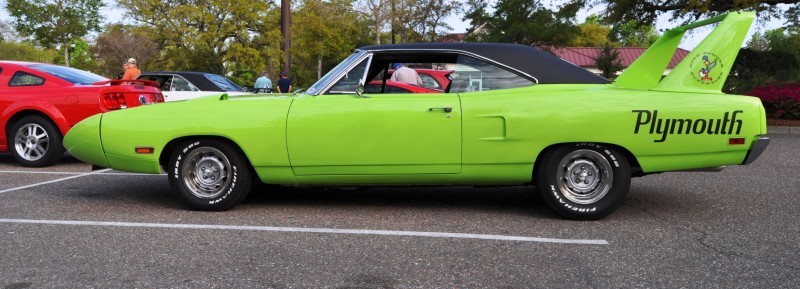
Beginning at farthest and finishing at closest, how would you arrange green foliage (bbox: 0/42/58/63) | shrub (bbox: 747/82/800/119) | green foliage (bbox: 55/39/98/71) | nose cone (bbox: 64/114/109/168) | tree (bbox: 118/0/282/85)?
green foliage (bbox: 0/42/58/63), green foliage (bbox: 55/39/98/71), tree (bbox: 118/0/282/85), shrub (bbox: 747/82/800/119), nose cone (bbox: 64/114/109/168)

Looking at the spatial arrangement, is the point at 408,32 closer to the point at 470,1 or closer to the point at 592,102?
the point at 470,1

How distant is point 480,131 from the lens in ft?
15.9

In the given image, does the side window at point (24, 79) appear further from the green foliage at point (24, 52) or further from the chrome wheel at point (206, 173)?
the green foliage at point (24, 52)

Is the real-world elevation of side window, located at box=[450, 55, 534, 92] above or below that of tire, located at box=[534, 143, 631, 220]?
above

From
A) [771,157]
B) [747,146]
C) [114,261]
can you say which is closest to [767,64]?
[771,157]

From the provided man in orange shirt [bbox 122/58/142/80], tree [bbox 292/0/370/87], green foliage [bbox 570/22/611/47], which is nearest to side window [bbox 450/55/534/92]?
man in orange shirt [bbox 122/58/142/80]

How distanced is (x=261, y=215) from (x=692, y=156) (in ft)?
10.6

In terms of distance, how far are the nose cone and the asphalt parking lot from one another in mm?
434

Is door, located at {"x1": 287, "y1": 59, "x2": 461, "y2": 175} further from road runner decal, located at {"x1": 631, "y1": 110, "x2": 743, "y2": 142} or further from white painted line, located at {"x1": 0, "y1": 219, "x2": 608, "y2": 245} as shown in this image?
road runner decal, located at {"x1": 631, "y1": 110, "x2": 743, "y2": 142}

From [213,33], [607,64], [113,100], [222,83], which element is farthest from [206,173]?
[607,64]

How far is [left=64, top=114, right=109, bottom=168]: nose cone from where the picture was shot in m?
5.28

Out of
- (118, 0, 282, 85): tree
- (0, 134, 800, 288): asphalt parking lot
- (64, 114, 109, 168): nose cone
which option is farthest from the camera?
(118, 0, 282, 85): tree

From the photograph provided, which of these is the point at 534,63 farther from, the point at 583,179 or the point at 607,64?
the point at 607,64

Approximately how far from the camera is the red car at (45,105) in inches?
313
